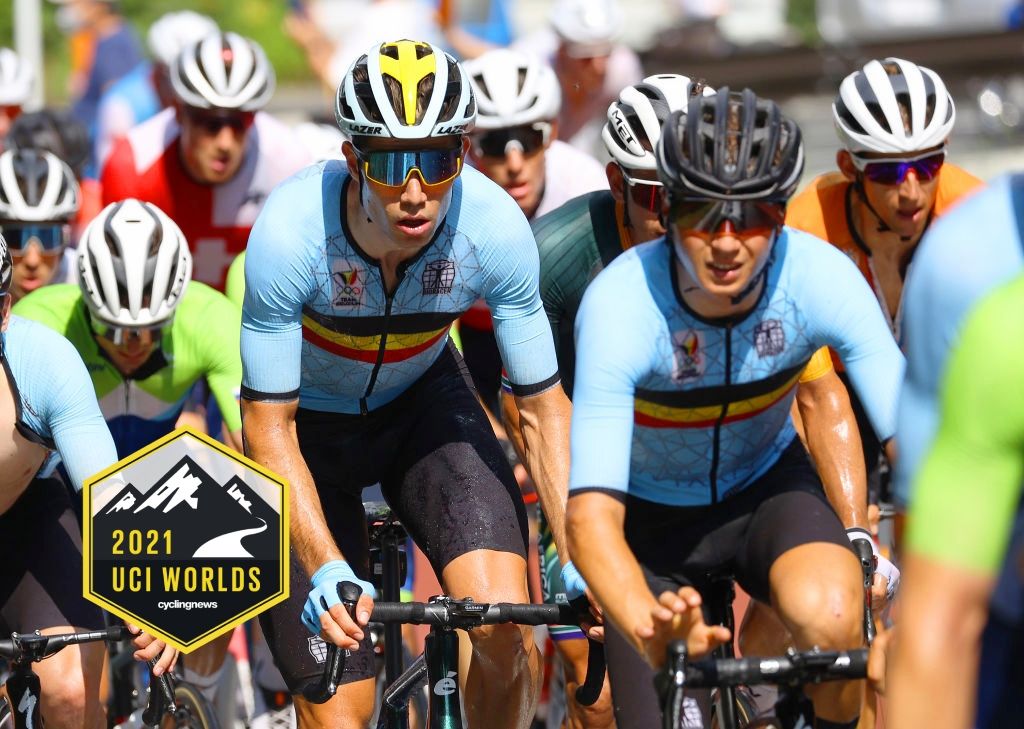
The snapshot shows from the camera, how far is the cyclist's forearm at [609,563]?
4.25 metres

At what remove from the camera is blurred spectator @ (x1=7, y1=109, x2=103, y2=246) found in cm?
1193

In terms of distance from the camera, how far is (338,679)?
16.7 ft

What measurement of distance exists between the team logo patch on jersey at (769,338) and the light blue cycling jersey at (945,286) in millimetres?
1579

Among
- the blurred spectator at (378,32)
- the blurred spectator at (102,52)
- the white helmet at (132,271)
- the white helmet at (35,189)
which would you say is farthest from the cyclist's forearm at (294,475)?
the blurred spectator at (102,52)

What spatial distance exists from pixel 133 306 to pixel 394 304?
1835 millimetres

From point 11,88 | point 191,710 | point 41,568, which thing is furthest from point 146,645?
point 11,88

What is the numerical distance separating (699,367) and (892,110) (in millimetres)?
2731

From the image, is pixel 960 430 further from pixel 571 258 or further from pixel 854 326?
pixel 571 258

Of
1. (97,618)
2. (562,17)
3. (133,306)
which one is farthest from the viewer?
(562,17)

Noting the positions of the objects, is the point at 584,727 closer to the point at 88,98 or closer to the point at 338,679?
the point at 338,679

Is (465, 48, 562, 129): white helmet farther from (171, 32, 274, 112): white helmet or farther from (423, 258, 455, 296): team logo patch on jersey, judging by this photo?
(423, 258, 455, 296): team logo patch on jersey

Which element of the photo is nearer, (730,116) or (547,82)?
(730,116)

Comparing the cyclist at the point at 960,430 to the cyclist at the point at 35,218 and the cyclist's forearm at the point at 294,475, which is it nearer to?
the cyclist's forearm at the point at 294,475

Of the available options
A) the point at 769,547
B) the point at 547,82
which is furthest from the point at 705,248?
the point at 547,82
